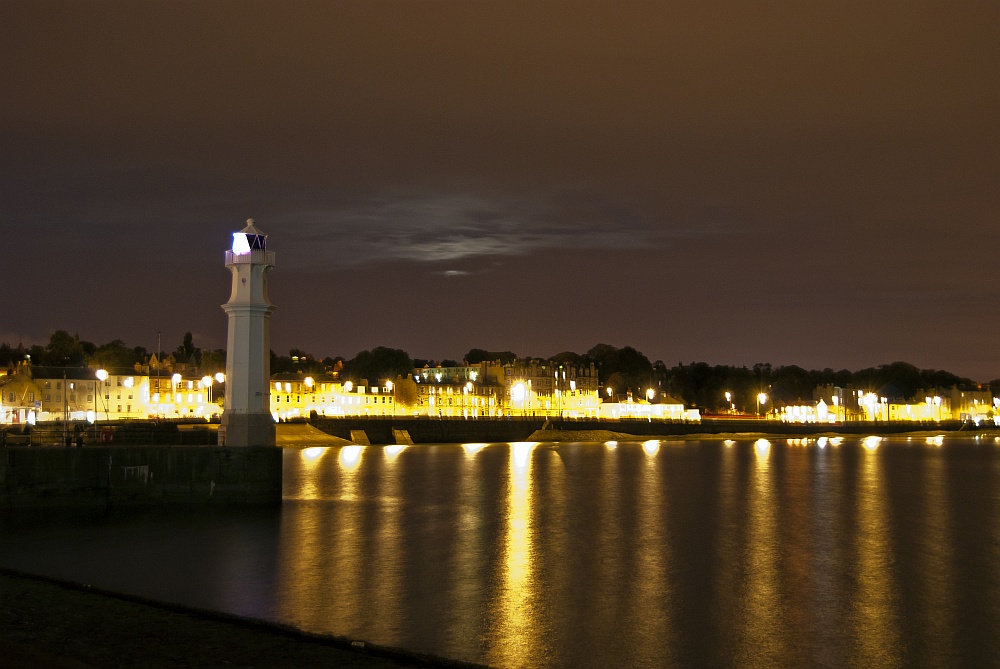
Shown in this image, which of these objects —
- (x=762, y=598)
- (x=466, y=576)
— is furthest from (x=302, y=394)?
→ (x=762, y=598)

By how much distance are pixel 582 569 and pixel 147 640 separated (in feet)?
45.3

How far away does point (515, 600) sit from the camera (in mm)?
23031

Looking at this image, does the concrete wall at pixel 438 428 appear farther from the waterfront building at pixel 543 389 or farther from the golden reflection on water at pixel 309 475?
the waterfront building at pixel 543 389

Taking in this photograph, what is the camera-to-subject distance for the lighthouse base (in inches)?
1326

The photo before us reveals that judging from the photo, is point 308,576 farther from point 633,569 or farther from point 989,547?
point 989,547

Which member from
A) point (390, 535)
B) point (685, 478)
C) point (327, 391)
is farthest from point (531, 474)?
point (327, 391)

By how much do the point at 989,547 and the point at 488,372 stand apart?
14415 cm

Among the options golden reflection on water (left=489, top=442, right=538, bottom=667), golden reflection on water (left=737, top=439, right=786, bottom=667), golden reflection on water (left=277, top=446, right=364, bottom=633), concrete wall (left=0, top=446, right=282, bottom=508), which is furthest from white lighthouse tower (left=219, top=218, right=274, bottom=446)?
golden reflection on water (left=737, top=439, right=786, bottom=667)

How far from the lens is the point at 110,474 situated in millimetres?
32625

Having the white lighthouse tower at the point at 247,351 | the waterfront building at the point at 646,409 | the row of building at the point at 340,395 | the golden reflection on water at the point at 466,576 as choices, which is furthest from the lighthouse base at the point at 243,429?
the waterfront building at the point at 646,409

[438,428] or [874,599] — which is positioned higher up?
[438,428]

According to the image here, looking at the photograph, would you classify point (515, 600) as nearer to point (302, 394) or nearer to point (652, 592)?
point (652, 592)

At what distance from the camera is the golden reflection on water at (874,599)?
62.7 ft

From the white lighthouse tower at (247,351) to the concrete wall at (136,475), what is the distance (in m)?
0.74
